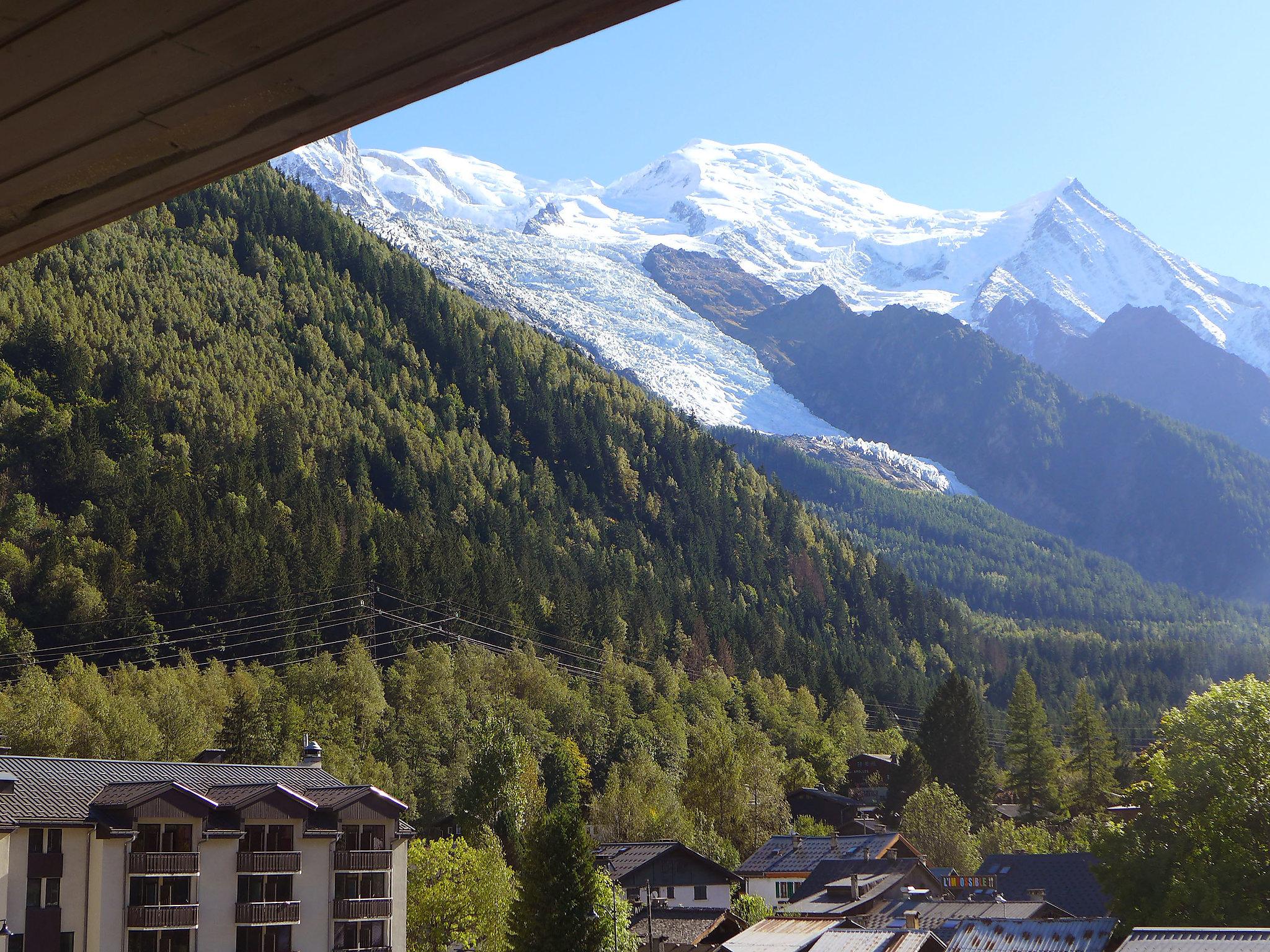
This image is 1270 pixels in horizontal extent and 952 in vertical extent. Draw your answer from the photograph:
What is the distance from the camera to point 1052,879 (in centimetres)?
7519

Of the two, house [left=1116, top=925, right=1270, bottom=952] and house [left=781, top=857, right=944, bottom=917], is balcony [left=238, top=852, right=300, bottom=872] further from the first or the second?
house [left=1116, top=925, right=1270, bottom=952]

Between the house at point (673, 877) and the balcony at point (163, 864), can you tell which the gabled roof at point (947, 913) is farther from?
the balcony at point (163, 864)

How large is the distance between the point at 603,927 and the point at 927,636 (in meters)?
155

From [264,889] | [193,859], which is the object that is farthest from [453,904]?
[193,859]

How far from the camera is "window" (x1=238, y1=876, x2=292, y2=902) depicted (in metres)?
49.7

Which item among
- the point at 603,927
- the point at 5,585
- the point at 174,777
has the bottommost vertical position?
the point at 603,927

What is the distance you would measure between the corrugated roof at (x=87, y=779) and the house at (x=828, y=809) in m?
55.5

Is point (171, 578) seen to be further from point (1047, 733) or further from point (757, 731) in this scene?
point (1047, 733)

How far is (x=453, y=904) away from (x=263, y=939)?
11828 mm

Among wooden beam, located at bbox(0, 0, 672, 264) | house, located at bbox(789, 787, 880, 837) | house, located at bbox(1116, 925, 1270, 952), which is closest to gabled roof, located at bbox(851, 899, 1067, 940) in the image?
house, located at bbox(1116, 925, 1270, 952)

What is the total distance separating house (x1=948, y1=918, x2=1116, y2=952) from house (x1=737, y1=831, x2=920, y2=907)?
2902cm

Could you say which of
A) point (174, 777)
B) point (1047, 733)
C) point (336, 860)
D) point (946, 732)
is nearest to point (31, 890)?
point (174, 777)

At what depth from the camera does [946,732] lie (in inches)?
4444

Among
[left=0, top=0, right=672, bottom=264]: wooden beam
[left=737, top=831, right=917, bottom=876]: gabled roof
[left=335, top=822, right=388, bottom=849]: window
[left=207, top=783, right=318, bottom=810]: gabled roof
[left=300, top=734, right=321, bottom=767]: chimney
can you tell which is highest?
[left=300, top=734, right=321, bottom=767]: chimney
